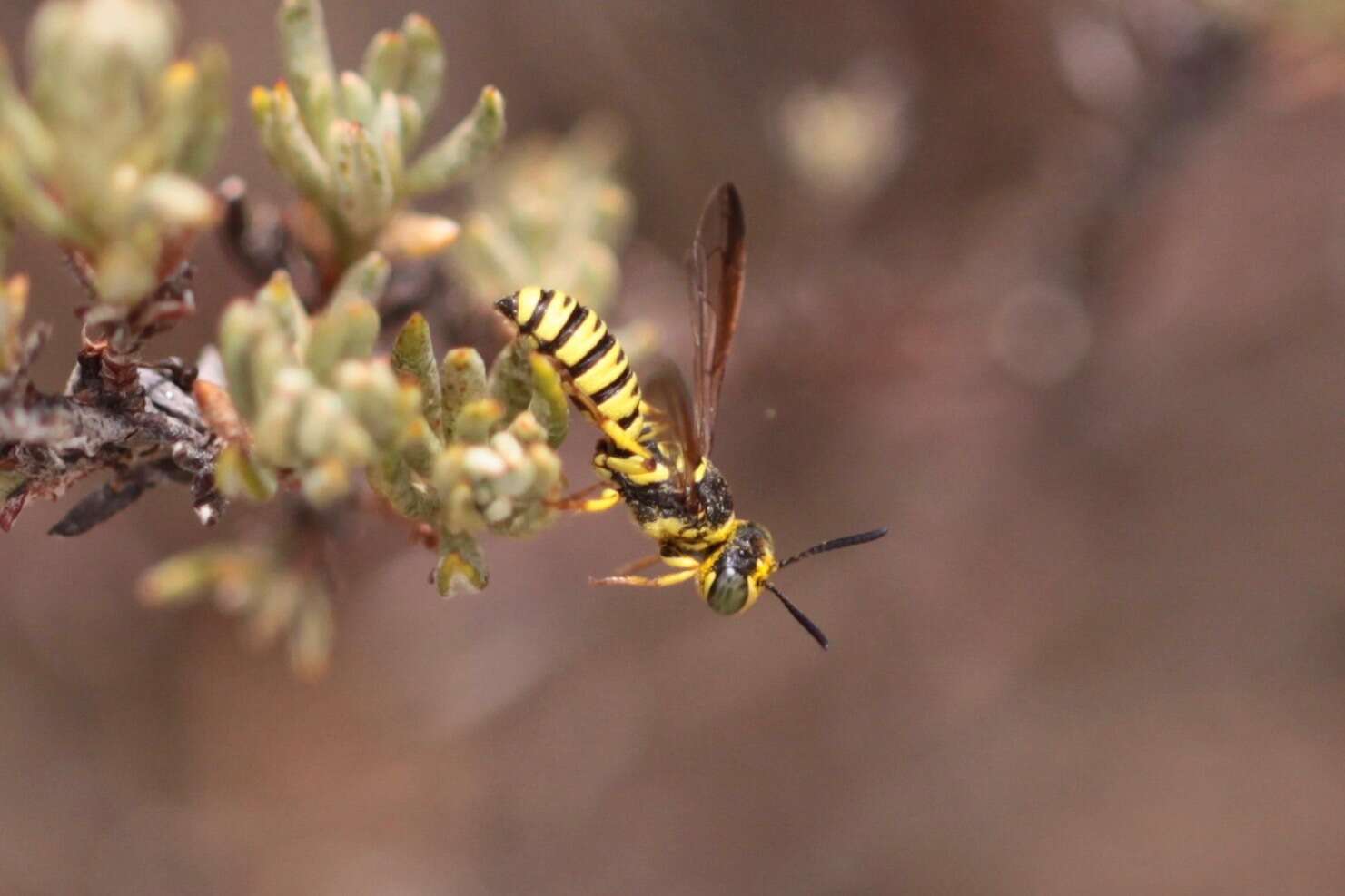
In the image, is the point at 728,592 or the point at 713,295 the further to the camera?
the point at 713,295

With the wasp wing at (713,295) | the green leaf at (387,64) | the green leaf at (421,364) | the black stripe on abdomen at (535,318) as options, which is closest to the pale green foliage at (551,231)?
the wasp wing at (713,295)

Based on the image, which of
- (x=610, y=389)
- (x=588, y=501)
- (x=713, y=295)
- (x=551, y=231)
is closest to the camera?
(x=588, y=501)

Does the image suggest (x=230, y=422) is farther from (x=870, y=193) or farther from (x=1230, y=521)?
(x=1230, y=521)

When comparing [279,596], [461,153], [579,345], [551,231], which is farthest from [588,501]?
[551,231]

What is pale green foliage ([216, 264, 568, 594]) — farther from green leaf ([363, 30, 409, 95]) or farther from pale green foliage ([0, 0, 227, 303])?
green leaf ([363, 30, 409, 95])

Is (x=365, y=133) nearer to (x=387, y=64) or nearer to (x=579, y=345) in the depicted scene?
(x=387, y=64)

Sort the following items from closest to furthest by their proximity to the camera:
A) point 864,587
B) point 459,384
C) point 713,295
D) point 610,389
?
point 459,384 < point 610,389 < point 713,295 < point 864,587
